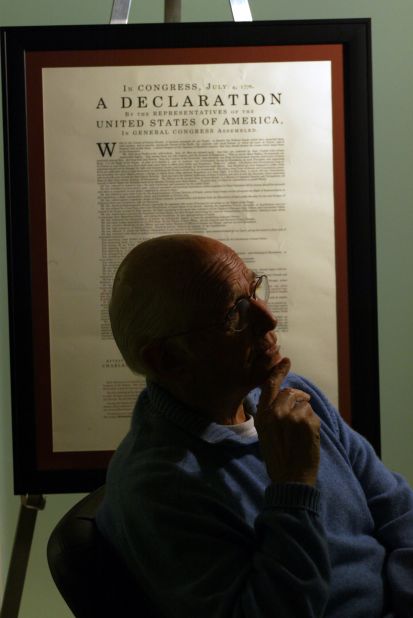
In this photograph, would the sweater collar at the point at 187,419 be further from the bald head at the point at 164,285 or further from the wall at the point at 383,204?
the wall at the point at 383,204

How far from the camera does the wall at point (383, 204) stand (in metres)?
2.15

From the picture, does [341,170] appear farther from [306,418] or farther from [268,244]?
[306,418]

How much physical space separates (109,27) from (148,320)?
68 centimetres

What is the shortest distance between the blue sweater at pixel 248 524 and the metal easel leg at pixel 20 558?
421mm

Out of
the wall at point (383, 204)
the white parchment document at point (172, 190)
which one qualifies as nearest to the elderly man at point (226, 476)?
the white parchment document at point (172, 190)

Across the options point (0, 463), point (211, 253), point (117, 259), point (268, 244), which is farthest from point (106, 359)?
point (0, 463)

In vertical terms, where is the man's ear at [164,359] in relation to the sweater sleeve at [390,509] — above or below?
above

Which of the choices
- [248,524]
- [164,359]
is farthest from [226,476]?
[164,359]

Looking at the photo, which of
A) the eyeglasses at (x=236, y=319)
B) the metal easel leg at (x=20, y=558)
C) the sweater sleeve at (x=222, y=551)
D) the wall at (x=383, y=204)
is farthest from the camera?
the wall at (x=383, y=204)

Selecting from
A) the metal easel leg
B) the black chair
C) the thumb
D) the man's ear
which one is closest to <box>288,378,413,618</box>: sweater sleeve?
the thumb

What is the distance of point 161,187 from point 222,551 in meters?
0.74

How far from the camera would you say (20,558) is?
1.52 meters

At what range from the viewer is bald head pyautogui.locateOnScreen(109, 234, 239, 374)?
1.09 m

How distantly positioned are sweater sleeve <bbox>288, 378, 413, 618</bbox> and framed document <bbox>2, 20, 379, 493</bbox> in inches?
11.0
